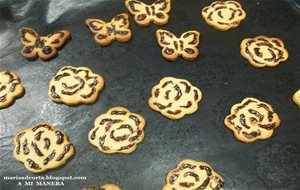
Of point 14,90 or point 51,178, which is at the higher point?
point 14,90

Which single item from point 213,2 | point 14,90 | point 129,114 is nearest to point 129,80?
point 129,114

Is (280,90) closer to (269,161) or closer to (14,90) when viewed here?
(269,161)

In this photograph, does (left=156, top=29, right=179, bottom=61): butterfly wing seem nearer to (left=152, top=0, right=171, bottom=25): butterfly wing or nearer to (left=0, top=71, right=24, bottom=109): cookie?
(left=152, top=0, right=171, bottom=25): butterfly wing

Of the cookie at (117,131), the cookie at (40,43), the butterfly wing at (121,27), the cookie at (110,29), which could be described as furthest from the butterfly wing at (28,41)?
the cookie at (117,131)

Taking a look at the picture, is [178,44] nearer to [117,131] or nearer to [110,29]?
[110,29]

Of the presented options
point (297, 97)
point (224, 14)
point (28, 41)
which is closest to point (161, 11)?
point (224, 14)

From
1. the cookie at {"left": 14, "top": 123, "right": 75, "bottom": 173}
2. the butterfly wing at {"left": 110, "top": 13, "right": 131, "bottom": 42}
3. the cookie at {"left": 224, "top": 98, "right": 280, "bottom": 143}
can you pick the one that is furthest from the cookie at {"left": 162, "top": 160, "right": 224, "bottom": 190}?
the butterfly wing at {"left": 110, "top": 13, "right": 131, "bottom": 42}
